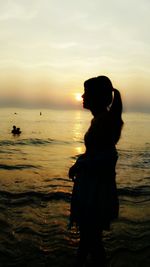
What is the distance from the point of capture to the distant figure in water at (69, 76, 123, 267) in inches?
151

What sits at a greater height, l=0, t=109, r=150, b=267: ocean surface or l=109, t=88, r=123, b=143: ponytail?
l=109, t=88, r=123, b=143: ponytail

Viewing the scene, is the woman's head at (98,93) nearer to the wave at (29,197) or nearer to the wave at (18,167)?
the wave at (29,197)

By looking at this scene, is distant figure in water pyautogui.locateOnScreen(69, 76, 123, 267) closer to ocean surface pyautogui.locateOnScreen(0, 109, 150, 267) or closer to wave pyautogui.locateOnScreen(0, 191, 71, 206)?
ocean surface pyautogui.locateOnScreen(0, 109, 150, 267)

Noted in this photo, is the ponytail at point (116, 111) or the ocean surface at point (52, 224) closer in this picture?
the ponytail at point (116, 111)

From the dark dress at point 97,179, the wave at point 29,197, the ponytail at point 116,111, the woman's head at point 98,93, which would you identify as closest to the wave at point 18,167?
the wave at point 29,197

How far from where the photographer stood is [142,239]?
6.34 m

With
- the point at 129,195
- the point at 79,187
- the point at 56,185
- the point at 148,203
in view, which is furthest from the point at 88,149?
the point at 56,185

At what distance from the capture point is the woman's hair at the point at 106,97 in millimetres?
3910

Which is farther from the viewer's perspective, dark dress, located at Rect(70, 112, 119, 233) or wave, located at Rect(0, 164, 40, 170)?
wave, located at Rect(0, 164, 40, 170)

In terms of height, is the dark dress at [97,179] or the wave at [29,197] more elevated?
the dark dress at [97,179]

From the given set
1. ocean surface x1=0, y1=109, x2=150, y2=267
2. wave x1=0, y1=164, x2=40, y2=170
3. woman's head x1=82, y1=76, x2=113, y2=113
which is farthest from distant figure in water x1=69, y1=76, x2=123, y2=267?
wave x1=0, y1=164, x2=40, y2=170

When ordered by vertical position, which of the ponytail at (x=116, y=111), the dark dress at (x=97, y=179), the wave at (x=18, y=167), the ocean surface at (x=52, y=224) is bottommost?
the ocean surface at (x=52, y=224)

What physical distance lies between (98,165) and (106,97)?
2.79 feet

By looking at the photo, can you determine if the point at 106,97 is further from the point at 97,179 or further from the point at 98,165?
the point at 97,179
